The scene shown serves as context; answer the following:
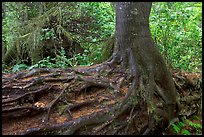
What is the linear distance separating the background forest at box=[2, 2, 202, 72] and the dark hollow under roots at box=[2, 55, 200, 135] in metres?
3.86

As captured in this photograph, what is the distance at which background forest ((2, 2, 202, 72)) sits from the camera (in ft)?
32.9

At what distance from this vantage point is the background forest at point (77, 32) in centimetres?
1002

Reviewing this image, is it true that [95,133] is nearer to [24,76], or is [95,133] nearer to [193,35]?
[24,76]

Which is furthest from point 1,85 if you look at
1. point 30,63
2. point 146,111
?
point 30,63

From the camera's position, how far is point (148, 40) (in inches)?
247

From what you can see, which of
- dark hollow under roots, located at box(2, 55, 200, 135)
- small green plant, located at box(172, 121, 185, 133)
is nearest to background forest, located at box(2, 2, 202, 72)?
small green plant, located at box(172, 121, 185, 133)

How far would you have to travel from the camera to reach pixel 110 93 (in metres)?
5.77

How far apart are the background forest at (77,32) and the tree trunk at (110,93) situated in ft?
11.8

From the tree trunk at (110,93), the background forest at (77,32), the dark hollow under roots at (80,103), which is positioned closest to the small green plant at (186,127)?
the tree trunk at (110,93)

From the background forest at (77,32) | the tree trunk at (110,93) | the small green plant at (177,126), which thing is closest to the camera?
the tree trunk at (110,93)

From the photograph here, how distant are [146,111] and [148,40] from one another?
1.69m

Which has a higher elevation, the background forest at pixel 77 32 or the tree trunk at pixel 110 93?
the background forest at pixel 77 32

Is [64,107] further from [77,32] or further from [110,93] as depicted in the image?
[77,32]

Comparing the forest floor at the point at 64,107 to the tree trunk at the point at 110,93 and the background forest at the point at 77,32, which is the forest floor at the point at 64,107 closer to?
the tree trunk at the point at 110,93
